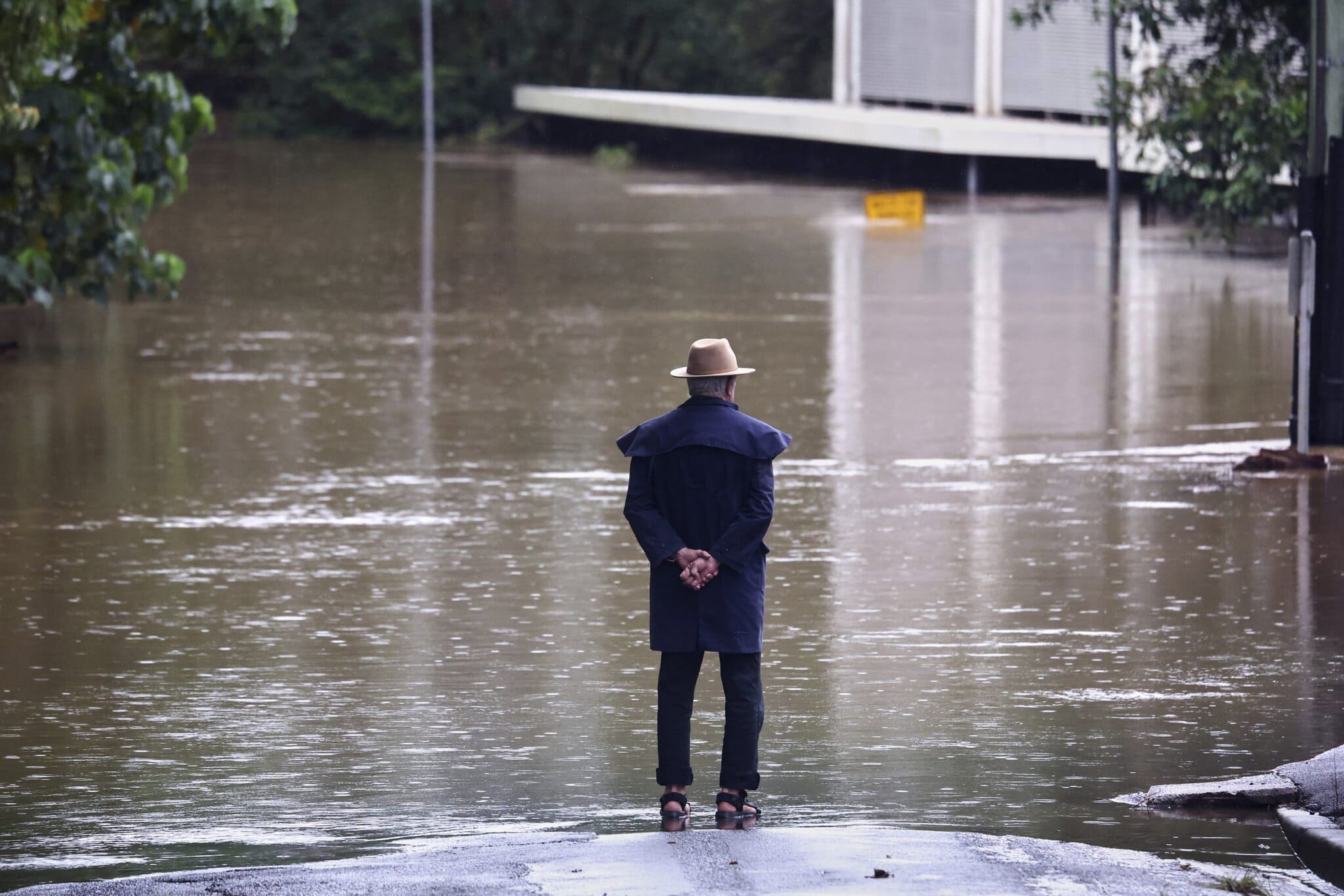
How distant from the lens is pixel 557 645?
9.18 meters

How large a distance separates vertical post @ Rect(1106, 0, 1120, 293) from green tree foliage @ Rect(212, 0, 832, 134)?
39.3 m

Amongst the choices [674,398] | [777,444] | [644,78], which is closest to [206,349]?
[674,398]

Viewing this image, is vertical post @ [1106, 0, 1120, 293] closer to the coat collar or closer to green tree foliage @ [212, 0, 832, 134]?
the coat collar

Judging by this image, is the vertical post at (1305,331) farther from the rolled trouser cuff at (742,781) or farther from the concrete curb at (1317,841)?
the rolled trouser cuff at (742,781)

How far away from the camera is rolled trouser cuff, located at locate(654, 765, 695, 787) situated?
646cm

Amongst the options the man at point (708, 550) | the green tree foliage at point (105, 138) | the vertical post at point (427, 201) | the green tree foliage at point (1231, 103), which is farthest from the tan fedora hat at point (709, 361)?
the vertical post at point (427, 201)

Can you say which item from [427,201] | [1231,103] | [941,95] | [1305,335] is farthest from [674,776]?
[941,95]

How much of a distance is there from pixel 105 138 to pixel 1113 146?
1540 centimetres

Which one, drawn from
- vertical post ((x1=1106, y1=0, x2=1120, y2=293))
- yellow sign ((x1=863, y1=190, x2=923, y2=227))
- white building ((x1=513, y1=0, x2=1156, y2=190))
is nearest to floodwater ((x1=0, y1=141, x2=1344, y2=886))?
vertical post ((x1=1106, y1=0, x2=1120, y2=293))

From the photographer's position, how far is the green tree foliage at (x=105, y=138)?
1630 cm

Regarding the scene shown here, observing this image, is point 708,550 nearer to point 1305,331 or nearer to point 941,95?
point 1305,331

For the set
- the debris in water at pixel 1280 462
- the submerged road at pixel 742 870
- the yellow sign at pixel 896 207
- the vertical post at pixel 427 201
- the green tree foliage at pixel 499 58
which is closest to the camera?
the submerged road at pixel 742 870

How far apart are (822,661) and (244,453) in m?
6.22

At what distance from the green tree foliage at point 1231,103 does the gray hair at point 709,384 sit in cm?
1481
